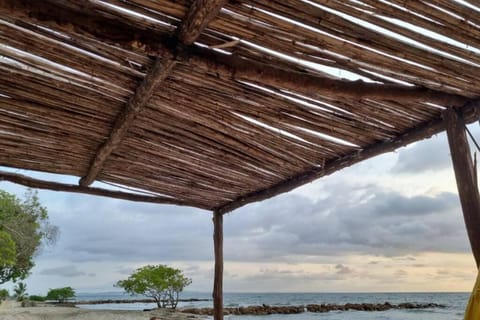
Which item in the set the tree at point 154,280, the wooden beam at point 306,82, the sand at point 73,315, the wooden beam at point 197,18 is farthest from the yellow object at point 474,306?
the tree at point 154,280

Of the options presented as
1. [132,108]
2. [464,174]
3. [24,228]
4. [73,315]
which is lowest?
[73,315]

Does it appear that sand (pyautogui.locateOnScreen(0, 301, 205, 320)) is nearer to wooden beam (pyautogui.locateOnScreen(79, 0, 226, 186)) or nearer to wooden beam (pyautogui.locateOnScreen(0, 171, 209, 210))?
wooden beam (pyautogui.locateOnScreen(0, 171, 209, 210))

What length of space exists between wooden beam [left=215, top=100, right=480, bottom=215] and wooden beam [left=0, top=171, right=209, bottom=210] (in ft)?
2.34

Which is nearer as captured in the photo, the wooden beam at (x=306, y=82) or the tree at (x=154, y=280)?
the wooden beam at (x=306, y=82)

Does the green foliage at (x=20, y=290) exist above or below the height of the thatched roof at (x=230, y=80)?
below

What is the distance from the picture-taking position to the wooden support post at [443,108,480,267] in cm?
168

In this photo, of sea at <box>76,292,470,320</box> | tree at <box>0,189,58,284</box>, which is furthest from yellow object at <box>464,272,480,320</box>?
sea at <box>76,292,470,320</box>

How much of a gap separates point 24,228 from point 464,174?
52.2ft

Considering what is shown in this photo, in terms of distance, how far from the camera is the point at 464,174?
1.74m

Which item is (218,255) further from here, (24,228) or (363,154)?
(24,228)

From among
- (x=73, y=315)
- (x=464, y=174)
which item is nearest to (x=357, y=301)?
(x=73, y=315)

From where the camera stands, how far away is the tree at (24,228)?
47.1 ft

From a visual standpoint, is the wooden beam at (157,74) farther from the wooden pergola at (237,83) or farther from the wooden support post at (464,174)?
the wooden support post at (464,174)

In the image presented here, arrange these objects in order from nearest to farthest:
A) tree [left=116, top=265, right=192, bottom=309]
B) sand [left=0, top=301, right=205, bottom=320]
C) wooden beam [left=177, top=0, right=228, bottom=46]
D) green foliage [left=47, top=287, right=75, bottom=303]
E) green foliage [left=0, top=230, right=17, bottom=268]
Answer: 1. wooden beam [left=177, top=0, right=228, bottom=46]
2. green foliage [left=0, top=230, right=17, bottom=268]
3. sand [left=0, top=301, right=205, bottom=320]
4. tree [left=116, top=265, right=192, bottom=309]
5. green foliage [left=47, top=287, right=75, bottom=303]
